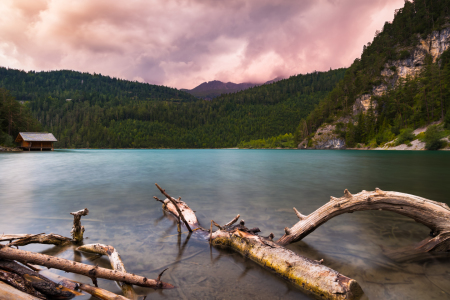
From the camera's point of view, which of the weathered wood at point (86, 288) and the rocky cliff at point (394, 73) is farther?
the rocky cliff at point (394, 73)

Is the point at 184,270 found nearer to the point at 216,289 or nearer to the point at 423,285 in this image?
the point at 216,289

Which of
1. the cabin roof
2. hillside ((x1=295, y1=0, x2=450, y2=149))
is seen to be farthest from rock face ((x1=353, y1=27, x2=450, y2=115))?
the cabin roof

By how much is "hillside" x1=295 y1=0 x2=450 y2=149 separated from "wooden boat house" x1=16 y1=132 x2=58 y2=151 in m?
130

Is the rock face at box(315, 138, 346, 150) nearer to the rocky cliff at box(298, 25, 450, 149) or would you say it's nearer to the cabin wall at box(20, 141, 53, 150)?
the rocky cliff at box(298, 25, 450, 149)

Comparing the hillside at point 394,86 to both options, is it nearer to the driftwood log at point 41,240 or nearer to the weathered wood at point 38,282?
the driftwood log at point 41,240

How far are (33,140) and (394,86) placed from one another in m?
158

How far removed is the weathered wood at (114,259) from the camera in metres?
Result: 3.99

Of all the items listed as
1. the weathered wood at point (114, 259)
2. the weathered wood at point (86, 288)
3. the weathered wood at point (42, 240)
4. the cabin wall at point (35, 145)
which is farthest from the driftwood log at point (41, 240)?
the cabin wall at point (35, 145)

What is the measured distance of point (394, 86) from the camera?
11606 cm

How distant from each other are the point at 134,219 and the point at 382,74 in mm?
152233

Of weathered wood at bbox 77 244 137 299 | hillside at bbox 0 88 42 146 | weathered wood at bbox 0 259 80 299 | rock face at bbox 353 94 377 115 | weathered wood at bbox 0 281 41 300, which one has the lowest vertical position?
weathered wood at bbox 77 244 137 299

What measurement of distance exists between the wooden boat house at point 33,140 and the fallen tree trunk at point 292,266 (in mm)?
89808

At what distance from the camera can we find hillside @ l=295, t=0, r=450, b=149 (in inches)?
3573

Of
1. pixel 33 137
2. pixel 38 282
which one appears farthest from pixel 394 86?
pixel 33 137
